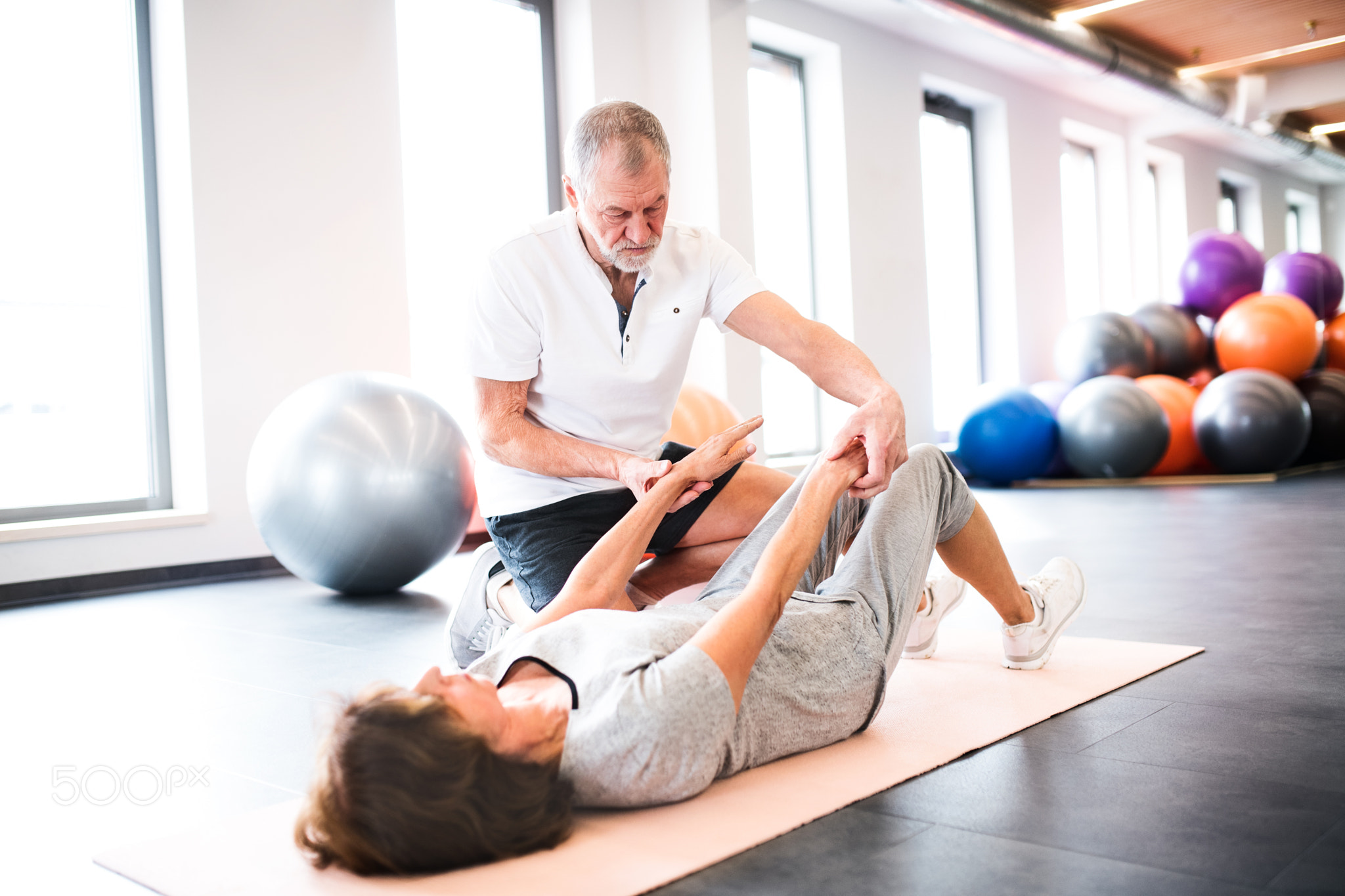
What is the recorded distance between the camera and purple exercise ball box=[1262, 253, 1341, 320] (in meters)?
7.47

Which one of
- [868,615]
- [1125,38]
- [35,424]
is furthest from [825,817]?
[1125,38]

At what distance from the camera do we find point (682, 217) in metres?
5.74

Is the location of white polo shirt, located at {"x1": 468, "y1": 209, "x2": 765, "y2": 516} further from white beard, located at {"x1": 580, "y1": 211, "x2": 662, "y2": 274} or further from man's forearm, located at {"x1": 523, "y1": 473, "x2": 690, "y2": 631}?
man's forearm, located at {"x1": 523, "y1": 473, "x2": 690, "y2": 631}

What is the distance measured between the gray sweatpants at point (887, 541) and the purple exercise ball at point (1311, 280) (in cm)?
692

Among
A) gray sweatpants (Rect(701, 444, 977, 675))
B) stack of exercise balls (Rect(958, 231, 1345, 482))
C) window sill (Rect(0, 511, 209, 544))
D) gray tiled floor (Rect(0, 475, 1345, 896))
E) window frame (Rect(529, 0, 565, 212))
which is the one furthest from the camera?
stack of exercise balls (Rect(958, 231, 1345, 482))

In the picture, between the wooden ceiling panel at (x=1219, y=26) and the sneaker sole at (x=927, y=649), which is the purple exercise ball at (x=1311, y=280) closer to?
the wooden ceiling panel at (x=1219, y=26)

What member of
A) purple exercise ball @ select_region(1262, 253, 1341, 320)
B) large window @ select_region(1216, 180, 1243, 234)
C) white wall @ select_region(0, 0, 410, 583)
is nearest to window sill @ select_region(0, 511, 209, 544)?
white wall @ select_region(0, 0, 410, 583)

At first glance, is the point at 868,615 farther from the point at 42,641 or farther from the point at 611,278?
the point at 42,641

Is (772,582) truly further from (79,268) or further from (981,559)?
(79,268)

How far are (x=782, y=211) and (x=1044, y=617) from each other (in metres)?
5.16

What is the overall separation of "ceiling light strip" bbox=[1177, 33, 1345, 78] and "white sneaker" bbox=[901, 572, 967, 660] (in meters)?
6.32

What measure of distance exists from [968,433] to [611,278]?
525 cm

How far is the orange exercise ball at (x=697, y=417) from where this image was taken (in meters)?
3.96

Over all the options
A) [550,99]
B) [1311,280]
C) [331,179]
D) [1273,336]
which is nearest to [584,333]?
[331,179]
